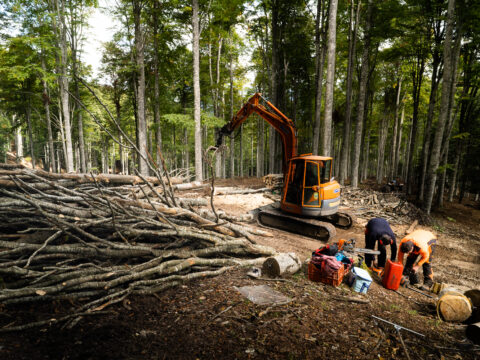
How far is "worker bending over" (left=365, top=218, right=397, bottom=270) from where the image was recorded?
5371 millimetres

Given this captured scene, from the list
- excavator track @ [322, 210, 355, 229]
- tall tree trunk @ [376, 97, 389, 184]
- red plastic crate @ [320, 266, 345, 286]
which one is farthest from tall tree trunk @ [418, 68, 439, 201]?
red plastic crate @ [320, 266, 345, 286]

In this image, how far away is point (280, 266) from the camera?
4316 mm

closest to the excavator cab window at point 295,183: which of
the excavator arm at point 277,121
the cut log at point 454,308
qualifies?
the excavator arm at point 277,121

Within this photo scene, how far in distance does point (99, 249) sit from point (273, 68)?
56.5ft

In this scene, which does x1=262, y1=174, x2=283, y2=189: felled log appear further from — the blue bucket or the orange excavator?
the blue bucket

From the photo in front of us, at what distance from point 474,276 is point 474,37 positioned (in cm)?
1228

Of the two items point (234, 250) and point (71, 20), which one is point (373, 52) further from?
point (71, 20)

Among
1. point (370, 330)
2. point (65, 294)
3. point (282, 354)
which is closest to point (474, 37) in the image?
point (370, 330)

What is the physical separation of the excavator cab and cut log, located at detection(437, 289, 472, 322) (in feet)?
13.6

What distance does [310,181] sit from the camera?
7664 millimetres

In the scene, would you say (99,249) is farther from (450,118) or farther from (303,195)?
(450,118)

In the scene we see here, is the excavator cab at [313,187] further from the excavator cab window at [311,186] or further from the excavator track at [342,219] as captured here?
the excavator track at [342,219]

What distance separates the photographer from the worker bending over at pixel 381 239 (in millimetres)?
5371

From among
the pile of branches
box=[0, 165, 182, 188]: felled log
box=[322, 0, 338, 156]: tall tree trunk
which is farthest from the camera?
box=[322, 0, 338, 156]: tall tree trunk
